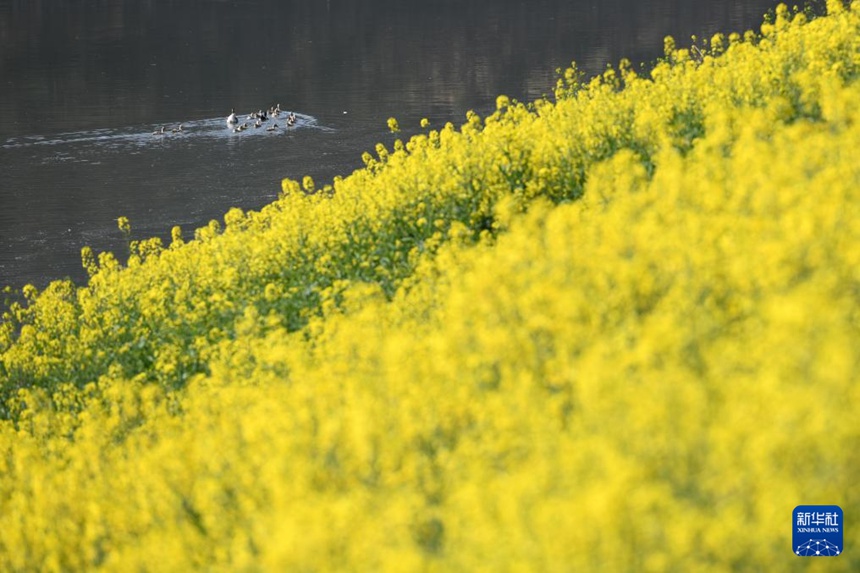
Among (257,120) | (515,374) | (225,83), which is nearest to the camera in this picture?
(515,374)

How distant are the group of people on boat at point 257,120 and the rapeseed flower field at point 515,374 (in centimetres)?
2220

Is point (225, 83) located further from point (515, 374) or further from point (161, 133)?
point (515, 374)

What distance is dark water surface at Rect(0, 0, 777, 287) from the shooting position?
91.9 ft

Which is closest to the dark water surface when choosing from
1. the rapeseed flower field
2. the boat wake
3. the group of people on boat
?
the boat wake

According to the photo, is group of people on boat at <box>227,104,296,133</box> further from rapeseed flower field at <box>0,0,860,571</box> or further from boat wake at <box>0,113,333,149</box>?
rapeseed flower field at <box>0,0,860,571</box>

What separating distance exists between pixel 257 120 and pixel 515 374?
2979 cm

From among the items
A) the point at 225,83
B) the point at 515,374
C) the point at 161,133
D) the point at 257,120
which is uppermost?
the point at 225,83

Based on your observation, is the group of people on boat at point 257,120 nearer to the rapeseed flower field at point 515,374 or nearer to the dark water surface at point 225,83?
the dark water surface at point 225,83

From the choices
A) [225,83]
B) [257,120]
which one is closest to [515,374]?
[257,120]

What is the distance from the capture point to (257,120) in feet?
116

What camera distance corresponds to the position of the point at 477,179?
12664 mm

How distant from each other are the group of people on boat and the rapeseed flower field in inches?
874

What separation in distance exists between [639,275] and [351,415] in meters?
1.78

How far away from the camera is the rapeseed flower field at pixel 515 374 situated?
4.71 metres
